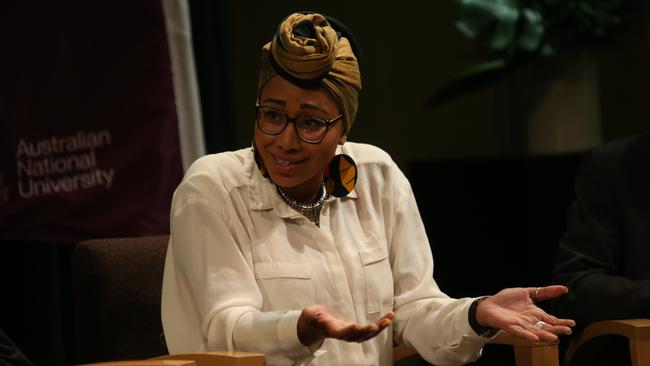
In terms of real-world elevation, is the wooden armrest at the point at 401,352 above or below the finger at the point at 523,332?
below

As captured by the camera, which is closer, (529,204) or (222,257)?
(222,257)

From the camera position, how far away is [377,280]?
2.78 m

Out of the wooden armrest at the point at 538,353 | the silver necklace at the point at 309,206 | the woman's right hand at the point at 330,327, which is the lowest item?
the wooden armrest at the point at 538,353

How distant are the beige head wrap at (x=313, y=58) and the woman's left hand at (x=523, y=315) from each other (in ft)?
1.84

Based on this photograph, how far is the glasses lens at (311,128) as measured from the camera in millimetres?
2619

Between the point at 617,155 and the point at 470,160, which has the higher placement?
the point at 617,155

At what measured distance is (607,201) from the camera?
3312mm

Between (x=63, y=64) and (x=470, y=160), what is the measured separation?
2069 millimetres

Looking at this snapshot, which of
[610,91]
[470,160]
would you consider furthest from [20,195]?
[610,91]

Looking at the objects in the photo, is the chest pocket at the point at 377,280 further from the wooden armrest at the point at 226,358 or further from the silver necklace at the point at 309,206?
the wooden armrest at the point at 226,358

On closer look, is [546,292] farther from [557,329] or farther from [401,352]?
[401,352]

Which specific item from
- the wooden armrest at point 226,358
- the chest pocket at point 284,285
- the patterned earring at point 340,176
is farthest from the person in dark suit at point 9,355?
the patterned earring at point 340,176

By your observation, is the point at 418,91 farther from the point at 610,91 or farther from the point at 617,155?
the point at 617,155

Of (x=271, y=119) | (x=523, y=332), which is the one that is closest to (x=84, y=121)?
(x=271, y=119)
